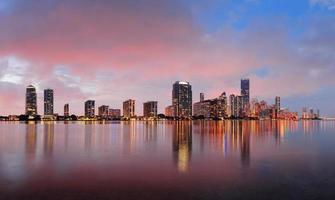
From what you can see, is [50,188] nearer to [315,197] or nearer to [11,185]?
[11,185]

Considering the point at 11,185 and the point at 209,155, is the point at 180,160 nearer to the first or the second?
the point at 209,155

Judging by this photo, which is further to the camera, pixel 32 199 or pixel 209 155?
pixel 209 155

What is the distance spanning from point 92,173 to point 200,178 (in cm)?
904

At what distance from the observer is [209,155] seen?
41312mm

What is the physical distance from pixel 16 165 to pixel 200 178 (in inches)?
722

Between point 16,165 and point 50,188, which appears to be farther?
point 16,165

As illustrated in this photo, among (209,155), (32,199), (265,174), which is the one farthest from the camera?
(209,155)

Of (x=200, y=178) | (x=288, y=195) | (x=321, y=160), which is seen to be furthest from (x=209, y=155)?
(x=288, y=195)

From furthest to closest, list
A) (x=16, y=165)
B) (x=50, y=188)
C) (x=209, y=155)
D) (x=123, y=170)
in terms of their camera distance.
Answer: (x=209, y=155) < (x=16, y=165) < (x=123, y=170) < (x=50, y=188)

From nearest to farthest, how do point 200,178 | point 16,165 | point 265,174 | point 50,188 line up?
point 50,188, point 200,178, point 265,174, point 16,165

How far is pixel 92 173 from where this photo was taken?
1121 inches

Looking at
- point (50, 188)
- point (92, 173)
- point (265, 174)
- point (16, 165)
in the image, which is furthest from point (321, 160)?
point (16, 165)

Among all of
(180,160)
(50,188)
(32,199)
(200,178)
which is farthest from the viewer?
(180,160)

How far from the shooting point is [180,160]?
36.5 m
